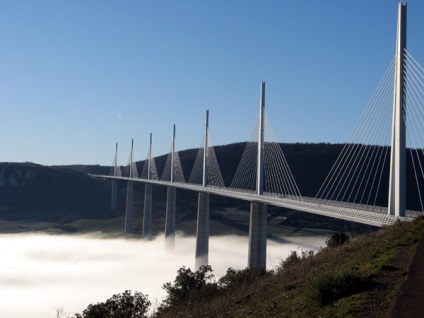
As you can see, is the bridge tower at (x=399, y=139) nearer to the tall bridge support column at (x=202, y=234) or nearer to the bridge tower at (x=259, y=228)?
the bridge tower at (x=259, y=228)

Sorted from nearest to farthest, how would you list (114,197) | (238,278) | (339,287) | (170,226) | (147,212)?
(339,287) < (238,278) < (170,226) < (147,212) < (114,197)

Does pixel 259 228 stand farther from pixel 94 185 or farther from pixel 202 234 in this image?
pixel 94 185

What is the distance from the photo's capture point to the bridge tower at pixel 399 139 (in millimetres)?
22312

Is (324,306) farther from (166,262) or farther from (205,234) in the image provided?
(166,262)

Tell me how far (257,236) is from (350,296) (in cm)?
3318

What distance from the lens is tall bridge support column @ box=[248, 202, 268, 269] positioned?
4322cm

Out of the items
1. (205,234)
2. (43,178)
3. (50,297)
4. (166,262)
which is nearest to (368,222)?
(50,297)

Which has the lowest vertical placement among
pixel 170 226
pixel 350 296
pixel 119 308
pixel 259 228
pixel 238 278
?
pixel 170 226

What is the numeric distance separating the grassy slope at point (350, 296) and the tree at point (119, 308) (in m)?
1.54

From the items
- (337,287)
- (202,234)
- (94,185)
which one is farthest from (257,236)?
(94,185)

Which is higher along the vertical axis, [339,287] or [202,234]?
[339,287]

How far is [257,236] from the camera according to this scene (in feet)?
144

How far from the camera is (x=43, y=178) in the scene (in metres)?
146

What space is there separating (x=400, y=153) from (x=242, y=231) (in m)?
72.2
